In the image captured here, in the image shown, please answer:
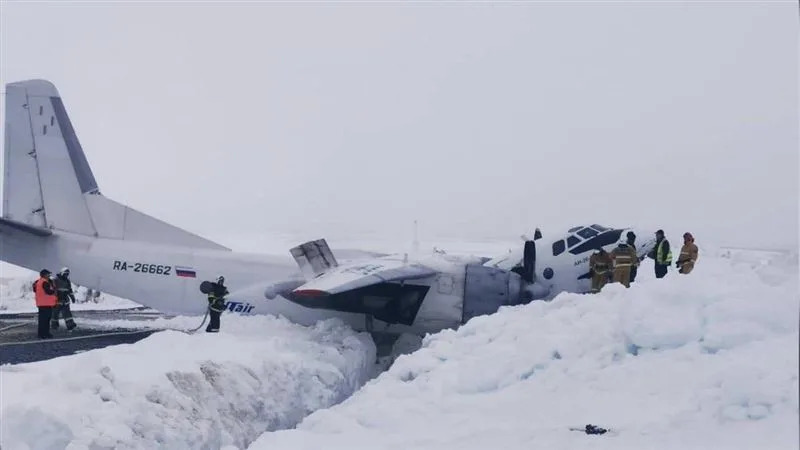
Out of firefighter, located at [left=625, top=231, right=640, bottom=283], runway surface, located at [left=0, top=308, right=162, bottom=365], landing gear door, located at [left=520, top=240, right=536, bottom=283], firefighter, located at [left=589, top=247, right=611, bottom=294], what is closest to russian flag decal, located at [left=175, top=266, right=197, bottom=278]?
runway surface, located at [left=0, top=308, right=162, bottom=365]

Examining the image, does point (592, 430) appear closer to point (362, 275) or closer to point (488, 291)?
point (362, 275)

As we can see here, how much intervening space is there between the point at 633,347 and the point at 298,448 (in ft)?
11.5

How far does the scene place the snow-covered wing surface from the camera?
50.3 feet

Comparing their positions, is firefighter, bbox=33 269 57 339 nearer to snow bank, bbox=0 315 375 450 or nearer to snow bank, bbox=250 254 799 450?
snow bank, bbox=0 315 375 450

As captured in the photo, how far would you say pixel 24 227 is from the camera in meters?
18.9

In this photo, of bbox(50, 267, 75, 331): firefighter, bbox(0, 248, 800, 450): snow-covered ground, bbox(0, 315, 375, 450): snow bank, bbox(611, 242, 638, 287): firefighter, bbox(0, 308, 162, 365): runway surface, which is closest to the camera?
bbox(0, 248, 800, 450): snow-covered ground

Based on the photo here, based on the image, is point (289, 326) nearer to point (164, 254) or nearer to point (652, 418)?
point (164, 254)

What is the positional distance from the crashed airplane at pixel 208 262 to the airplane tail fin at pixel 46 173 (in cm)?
3

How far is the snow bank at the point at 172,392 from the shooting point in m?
7.35

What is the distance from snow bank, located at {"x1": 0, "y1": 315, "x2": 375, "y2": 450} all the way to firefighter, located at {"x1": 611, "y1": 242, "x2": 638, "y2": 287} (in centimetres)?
615

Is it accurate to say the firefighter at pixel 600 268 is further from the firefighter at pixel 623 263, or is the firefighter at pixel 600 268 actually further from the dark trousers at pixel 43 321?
the dark trousers at pixel 43 321

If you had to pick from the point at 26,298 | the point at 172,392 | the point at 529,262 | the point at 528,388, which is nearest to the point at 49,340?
the point at 172,392

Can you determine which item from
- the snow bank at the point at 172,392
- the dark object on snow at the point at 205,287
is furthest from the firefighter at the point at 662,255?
the dark object on snow at the point at 205,287

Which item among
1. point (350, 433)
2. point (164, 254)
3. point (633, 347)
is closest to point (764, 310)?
point (633, 347)
